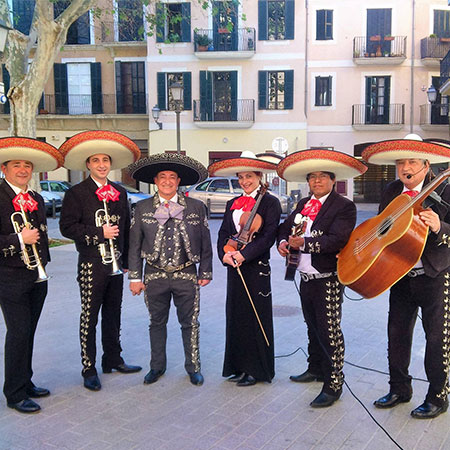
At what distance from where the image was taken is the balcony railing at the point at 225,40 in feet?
78.6

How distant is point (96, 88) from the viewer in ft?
84.8

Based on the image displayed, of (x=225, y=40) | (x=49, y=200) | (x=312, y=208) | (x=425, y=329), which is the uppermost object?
(x=225, y=40)

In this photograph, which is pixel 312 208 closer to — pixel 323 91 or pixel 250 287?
pixel 250 287

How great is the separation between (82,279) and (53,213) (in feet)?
50.0

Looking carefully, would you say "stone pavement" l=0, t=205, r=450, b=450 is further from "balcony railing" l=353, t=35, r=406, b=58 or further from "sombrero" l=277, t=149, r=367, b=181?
"balcony railing" l=353, t=35, r=406, b=58

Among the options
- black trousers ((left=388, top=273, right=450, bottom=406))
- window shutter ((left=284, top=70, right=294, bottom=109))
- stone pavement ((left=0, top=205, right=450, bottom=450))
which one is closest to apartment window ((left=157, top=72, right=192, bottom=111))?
window shutter ((left=284, top=70, right=294, bottom=109))

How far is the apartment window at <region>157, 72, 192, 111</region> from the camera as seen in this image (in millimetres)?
24453

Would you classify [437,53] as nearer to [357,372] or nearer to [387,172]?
[387,172]

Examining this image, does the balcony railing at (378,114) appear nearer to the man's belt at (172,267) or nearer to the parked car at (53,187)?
the parked car at (53,187)

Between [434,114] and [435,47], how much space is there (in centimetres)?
314

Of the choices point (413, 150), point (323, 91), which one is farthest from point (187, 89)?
point (413, 150)

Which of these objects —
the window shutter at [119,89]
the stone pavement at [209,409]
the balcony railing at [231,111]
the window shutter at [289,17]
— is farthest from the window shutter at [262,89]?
the stone pavement at [209,409]

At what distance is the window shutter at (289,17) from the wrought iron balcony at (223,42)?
163 centimetres

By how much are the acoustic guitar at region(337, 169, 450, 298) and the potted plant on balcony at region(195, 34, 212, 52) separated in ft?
72.9
